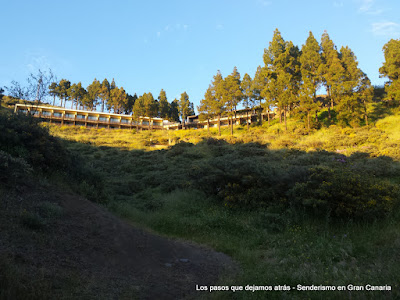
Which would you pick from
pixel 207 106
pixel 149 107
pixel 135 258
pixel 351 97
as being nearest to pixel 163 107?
pixel 149 107

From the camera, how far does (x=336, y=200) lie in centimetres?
931

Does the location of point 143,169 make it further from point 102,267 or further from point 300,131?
point 300,131

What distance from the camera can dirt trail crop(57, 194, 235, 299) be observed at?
5395 millimetres

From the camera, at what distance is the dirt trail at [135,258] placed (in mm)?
5395

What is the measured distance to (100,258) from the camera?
6219mm

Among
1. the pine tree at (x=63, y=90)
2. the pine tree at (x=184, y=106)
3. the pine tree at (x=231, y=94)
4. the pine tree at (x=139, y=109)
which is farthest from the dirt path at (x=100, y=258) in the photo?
the pine tree at (x=63, y=90)

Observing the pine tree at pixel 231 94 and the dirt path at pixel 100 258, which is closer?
the dirt path at pixel 100 258

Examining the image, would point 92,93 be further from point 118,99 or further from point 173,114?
point 173,114

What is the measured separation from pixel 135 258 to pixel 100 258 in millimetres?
959

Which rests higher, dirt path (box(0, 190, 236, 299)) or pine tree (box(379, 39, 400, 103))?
pine tree (box(379, 39, 400, 103))

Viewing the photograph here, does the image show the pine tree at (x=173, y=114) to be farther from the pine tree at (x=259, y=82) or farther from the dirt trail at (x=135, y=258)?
the dirt trail at (x=135, y=258)

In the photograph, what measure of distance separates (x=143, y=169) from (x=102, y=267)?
18.4 metres

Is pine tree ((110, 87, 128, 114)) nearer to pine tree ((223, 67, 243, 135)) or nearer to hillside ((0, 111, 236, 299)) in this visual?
pine tree ((223, 67, 243, 135))

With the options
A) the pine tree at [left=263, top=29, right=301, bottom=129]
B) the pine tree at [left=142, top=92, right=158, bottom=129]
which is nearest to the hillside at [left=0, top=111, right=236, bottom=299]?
the pine tree at [left=263, top=29, right=301, bottom=129]
